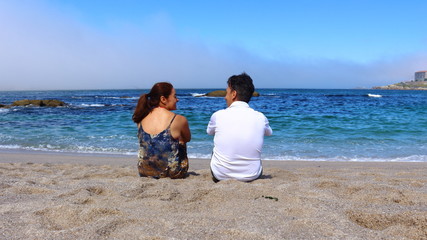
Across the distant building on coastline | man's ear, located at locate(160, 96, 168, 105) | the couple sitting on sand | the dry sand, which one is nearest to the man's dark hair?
the couple sitting on sand

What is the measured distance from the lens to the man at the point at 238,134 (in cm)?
393

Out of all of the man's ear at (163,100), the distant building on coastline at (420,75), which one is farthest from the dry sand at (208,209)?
the distant building on coastline at (420,75)

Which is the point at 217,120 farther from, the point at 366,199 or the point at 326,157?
the point at 326,157

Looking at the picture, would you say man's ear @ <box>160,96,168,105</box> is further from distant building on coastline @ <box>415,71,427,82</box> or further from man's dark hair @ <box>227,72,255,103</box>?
distant building on coastline @ <box>415,71,427,82</box>

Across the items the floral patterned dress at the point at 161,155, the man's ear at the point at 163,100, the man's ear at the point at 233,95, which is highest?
the man's ear at the point at 233,95

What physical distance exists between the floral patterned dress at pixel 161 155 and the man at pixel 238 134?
20.2 inches

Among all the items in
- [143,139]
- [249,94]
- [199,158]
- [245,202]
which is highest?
[249,94]

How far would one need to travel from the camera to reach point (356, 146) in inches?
367

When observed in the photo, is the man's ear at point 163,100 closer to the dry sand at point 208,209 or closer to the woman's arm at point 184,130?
the woman's arm at point 184,130

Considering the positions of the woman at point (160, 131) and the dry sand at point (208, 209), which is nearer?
the dry sand at point (208, 209)

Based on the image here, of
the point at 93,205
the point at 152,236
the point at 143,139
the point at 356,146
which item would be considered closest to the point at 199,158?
the point at 143,139

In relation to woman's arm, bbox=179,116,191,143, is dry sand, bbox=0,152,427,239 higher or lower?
lower

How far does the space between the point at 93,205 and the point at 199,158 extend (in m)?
4.96

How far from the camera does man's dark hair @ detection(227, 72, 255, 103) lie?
400 centimetres
